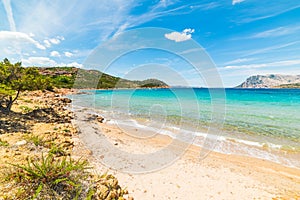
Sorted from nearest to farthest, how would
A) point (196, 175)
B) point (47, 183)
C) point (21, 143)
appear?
1. point (47, 183)
2. point (21, 143)
3. point (196, 175)

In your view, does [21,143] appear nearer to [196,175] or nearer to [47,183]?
[47,183]

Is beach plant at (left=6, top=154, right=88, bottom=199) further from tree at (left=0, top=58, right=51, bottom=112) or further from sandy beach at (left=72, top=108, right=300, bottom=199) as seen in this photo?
tree at (left=0, top=58, right=51, bottom=112)

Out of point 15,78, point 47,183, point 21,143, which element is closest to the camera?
point 47,183

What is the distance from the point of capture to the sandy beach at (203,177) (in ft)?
16.9

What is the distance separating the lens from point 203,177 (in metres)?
6.23

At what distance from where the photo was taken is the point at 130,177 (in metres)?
5.71

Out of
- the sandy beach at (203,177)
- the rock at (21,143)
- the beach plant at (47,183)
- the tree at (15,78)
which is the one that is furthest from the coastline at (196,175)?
the tree at (15,78)

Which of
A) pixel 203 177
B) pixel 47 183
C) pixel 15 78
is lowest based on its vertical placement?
pixel 203 177

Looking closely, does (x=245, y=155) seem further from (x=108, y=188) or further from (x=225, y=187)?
(x=108, y=188)

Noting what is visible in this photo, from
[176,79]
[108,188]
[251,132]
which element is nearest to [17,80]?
[108,188]

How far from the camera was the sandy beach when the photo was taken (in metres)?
5.15

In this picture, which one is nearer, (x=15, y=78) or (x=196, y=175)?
(x=196, y=175)

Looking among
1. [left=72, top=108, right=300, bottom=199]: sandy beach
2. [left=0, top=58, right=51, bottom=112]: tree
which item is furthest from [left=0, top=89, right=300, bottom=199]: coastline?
[left=0, top=58, right=51, bottom=112]: tree

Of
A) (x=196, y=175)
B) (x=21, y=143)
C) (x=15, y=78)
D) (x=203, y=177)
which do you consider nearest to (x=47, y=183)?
(x=21, y=143)
